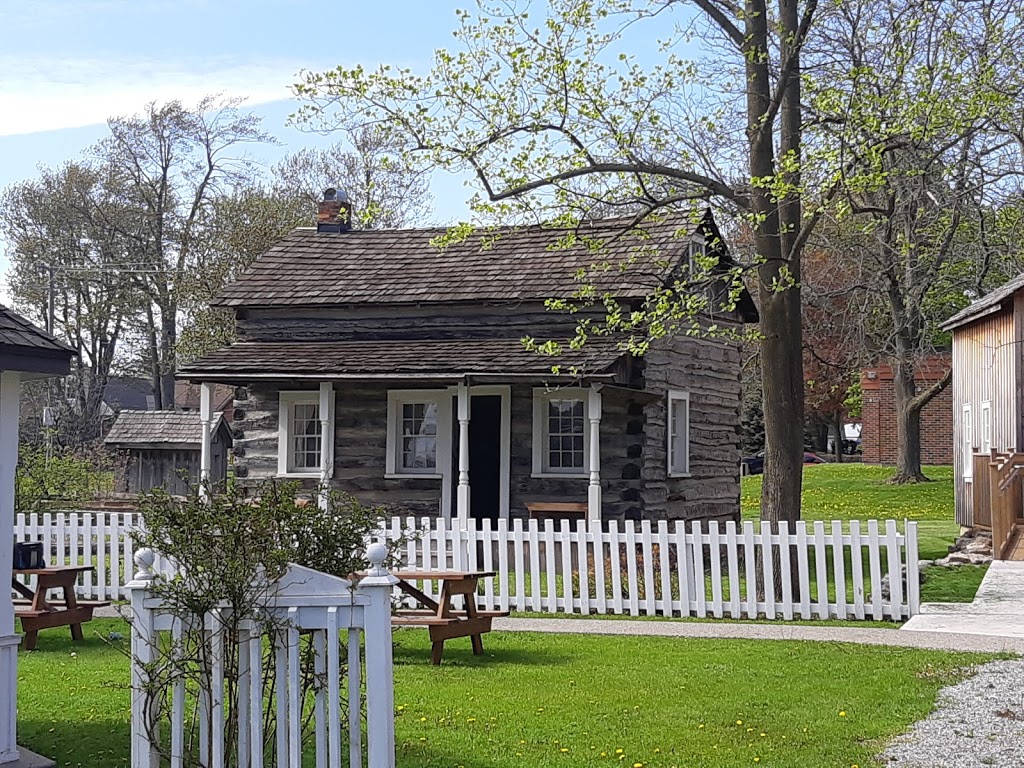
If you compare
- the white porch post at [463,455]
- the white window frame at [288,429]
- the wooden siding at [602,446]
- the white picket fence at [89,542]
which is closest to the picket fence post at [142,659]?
the white picket fence at [89,542]

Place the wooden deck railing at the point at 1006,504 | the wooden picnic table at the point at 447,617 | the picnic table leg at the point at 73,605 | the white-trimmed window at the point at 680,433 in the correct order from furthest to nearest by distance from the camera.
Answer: the white-trimmed window at the point at 680,433 → the wooden deck railing at the point at 1006,504 → the picnic table leg at the point at 73,605 → the wooden picnic table at the point at 447,617

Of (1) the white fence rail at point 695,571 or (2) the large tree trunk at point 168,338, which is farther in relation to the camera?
(2) the large tree trunk at point 168,338

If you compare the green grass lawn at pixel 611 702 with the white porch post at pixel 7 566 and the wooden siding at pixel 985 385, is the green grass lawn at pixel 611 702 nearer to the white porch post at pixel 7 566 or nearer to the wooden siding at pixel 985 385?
the white porch post at pixel 7 566

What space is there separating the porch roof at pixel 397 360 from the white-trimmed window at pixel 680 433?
2.88m

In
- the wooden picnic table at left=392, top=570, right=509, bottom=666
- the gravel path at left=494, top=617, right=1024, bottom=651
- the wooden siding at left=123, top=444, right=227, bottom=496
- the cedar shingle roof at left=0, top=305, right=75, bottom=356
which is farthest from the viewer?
the wooden siding at left=123, top=444, right=227, bottom=496

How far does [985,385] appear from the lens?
23.1 metres

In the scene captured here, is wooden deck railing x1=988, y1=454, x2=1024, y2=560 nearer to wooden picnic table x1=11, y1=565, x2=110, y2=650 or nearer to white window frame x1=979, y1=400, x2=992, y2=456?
white window frame x1=979, y1=400, x2=992, y2=456

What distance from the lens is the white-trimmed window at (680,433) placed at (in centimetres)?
2256

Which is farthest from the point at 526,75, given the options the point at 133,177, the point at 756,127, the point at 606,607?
the point at 133,177

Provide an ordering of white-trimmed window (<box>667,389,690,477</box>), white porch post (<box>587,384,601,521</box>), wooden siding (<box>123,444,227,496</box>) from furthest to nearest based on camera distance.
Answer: wooden siding (<box>123,444,227,496</box>)
white-trimmed window (<box>667,389,690,477</box>)
white porch post (<box>587,384,601,521</box>)

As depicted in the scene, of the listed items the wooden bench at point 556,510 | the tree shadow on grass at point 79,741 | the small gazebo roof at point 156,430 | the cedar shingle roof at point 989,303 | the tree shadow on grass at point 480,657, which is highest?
the cedar shingle roof at point 989,303

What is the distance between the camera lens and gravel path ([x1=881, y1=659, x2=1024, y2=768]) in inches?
275

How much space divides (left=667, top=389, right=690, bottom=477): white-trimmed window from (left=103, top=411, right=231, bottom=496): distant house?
17.4m

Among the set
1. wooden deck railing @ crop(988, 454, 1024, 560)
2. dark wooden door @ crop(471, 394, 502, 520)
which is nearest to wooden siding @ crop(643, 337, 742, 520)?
dark wooden door @ crop(471, 394, 502, 520)
